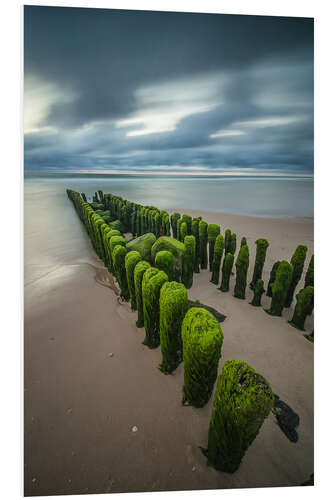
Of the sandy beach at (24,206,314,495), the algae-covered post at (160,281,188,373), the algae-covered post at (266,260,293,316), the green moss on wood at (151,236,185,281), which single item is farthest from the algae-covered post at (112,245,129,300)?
the algae-covered post at (266,260,293,316)

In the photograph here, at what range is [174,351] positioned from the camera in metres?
2.08

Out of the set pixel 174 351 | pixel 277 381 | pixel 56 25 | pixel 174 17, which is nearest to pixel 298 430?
pixel 277 381

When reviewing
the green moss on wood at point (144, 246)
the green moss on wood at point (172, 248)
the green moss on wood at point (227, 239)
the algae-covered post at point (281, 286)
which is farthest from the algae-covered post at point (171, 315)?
the green moss on wood at point (227, 239)

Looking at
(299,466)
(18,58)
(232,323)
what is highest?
(18,58)

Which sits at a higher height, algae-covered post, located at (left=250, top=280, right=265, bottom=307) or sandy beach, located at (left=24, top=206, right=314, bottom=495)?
algae-covered post, located at (left=250, top=280, right=265, bottom=307)

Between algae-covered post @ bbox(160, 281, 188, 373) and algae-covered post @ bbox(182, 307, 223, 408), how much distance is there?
25cm

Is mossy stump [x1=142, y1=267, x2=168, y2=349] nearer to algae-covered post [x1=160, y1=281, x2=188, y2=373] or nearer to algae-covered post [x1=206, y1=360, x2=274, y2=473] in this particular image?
algae-covered post [x1=160, y1=281, x2=188, y2=373]

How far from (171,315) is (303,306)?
1919 mm

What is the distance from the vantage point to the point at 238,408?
1145 millimetres

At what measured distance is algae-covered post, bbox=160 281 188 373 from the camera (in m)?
1.79

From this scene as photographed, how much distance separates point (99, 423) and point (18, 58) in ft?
11.6

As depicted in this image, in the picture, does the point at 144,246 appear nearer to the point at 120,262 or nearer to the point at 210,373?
the point at 120,262

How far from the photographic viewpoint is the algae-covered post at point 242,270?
128 inches
